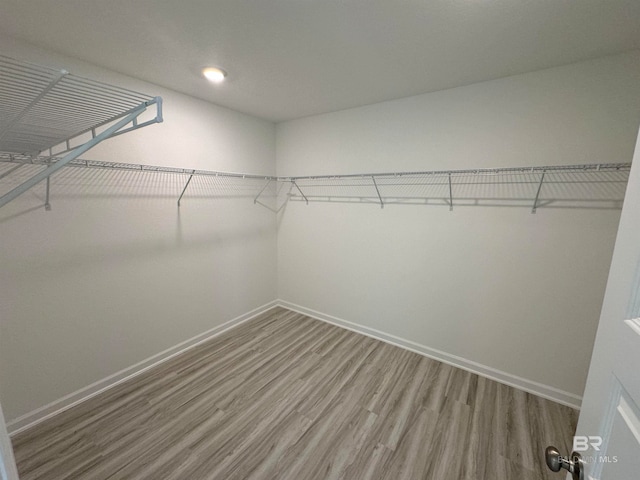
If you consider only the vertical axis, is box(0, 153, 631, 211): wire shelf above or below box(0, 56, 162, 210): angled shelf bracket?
below

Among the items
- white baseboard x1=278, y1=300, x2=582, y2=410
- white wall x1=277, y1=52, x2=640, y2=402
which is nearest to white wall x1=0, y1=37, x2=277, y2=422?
white wall x1=277, y1=52, x2=640, y2=402

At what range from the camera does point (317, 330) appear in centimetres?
298

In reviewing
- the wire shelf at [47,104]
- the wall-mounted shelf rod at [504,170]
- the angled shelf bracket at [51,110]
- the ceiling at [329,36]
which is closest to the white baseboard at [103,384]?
the angled shelf bracket at [51,110]

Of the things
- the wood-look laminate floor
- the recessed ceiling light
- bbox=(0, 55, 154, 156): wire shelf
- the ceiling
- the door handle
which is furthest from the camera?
the recessed ceiling light

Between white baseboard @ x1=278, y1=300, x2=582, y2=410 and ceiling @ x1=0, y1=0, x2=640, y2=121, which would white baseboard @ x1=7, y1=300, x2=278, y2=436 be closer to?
white baseboard @ x1=278, y1=300, x2=582, y2=410

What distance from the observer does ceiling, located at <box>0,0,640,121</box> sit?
4.11 feet

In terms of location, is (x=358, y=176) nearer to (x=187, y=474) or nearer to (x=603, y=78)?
(x=603, y=78)

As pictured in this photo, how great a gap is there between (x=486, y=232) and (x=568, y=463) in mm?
1732

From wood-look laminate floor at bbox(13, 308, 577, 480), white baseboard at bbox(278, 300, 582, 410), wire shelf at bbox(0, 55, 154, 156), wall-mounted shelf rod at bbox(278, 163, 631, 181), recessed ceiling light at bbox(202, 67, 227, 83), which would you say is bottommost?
wood-look laminate floor at bbox(13, 308, 577, 480)

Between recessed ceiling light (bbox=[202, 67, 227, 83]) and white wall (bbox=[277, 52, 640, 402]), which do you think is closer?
white wall (bbox=[277, 52, 640, 402])

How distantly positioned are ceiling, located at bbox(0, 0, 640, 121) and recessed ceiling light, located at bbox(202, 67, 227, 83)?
55 mm

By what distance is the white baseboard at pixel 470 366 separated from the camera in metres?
1.96

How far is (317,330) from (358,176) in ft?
5.65

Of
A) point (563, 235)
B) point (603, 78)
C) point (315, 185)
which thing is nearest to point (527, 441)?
point (563, 235)
